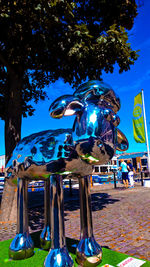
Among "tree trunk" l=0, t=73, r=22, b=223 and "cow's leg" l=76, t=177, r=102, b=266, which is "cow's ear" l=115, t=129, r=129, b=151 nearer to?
"cow's leg" l=76, t=177, r=102, b=266

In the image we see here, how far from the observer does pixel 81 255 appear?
1.85m

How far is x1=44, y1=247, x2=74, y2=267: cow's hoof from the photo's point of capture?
5.32 ft

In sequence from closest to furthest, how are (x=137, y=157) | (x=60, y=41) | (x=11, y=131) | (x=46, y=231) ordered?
(x=46, y=231), (x=60, y=41), (x=11, y=131), (x=137, y=157)

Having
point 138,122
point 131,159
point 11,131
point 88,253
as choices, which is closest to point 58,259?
point 88,253

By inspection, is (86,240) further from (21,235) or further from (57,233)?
(21,235)

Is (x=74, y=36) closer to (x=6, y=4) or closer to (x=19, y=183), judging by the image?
(x=6, y=4)

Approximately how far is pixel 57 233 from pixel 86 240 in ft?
1.26

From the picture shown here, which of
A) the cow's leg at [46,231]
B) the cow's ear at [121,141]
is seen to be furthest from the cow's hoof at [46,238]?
the cow's ear at [121,141]

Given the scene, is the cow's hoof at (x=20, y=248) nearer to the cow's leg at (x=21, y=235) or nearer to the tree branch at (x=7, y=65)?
the cow's leg at (x=21, y=235)

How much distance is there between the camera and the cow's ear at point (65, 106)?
158cm

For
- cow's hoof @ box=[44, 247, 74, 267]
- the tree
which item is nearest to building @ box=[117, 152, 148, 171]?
the tree

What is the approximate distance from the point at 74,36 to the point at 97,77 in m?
1.57

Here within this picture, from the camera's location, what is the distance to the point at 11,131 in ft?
17.5

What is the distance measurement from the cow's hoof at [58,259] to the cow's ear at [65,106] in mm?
1162
